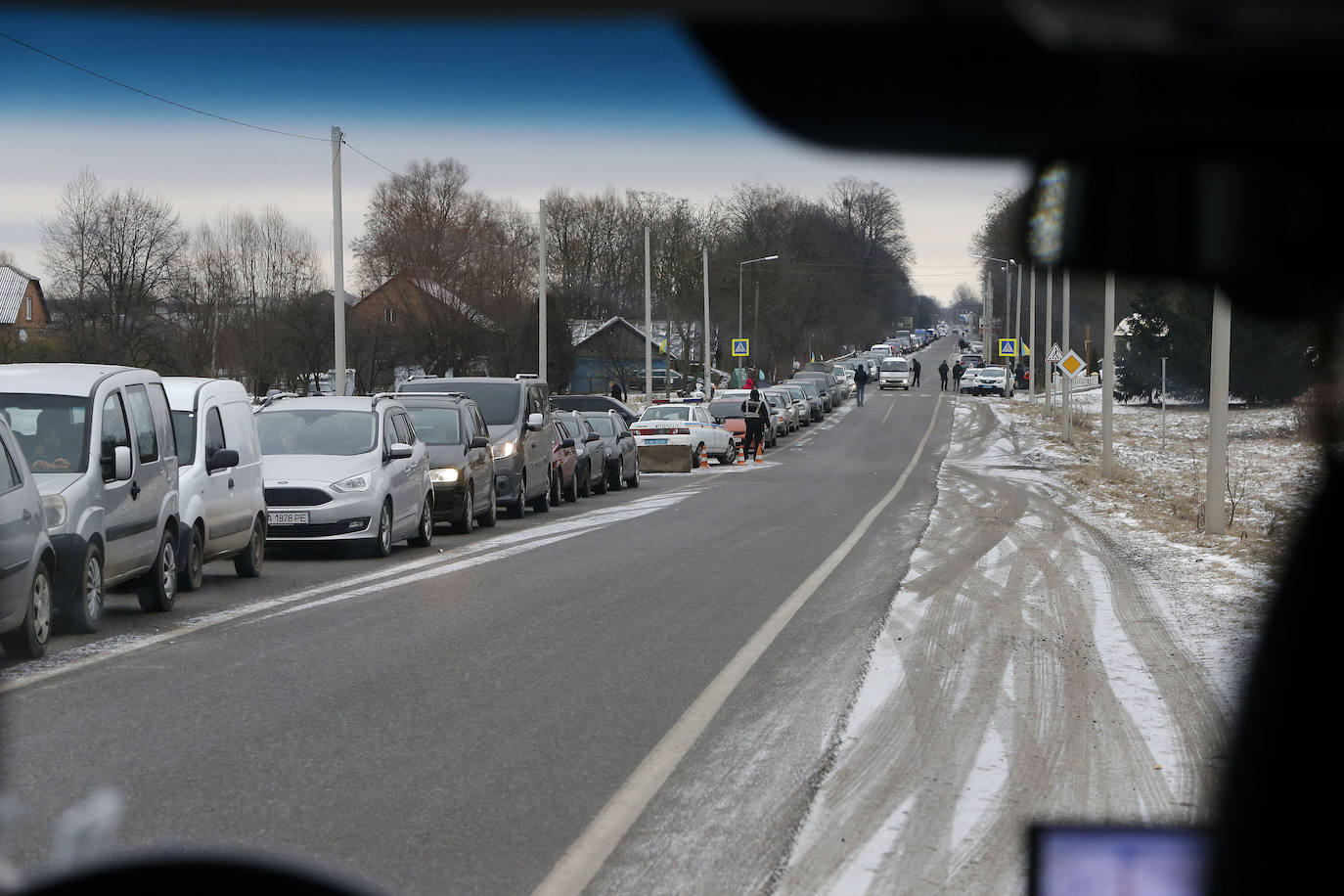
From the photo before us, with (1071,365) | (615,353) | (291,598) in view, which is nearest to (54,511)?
(291,598)

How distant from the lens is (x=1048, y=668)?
367 inches

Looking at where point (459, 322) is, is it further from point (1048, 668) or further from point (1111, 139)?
point (1111, 139)

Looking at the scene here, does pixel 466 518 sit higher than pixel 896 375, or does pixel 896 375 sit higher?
pixel 896 375

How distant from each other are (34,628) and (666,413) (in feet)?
91.5

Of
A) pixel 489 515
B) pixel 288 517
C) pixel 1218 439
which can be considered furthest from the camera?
pixel 489 515

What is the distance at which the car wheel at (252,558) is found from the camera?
14602 millimetres

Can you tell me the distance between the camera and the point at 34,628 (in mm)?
9594

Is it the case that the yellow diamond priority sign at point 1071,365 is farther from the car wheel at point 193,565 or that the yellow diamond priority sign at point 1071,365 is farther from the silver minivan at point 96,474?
the silver minivan at point 96,474

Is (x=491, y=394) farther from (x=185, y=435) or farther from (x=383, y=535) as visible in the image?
(x=185, y=435)

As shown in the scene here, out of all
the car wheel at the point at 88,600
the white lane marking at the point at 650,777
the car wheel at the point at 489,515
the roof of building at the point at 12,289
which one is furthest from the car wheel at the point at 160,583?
the roof of building at the point at 12,289

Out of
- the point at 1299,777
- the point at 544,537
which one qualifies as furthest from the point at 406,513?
the point at 1299,777

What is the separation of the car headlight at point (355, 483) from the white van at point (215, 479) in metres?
1.40

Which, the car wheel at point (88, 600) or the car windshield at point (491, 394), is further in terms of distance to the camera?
the car windshield at point (491, 394)

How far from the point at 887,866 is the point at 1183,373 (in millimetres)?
30055
